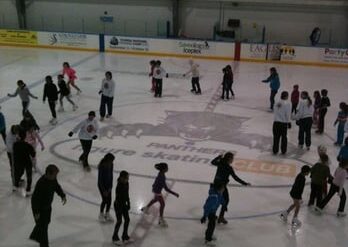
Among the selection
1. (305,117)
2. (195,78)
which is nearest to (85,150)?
(305,117)

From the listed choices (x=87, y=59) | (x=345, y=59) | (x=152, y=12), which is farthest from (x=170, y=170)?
(x=152, y=12)

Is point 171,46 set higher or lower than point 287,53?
higher

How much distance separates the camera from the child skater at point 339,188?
30.0ft

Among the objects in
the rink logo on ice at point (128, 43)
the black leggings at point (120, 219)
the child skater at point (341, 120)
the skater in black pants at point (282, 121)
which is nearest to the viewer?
the black leggings at point (120, 219)

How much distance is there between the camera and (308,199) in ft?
34.7

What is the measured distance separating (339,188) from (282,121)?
346cm

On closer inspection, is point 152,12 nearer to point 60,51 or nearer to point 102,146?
point 60,51

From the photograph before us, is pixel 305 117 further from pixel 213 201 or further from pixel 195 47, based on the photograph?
pixel 195 47

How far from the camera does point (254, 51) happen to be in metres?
26.4

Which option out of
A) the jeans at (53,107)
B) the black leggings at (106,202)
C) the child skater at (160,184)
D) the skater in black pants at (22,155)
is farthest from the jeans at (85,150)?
the jeans at (53,107)

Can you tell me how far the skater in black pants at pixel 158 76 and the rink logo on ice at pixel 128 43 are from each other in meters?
9.80

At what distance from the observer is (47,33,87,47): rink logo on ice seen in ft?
93.3

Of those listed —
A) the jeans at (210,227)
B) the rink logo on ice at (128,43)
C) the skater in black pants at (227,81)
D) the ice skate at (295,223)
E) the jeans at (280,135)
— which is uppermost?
the rink logo on ice at (128,43)

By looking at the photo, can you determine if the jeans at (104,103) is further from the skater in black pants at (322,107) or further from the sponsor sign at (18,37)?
the sponsor sign at (18,37)
